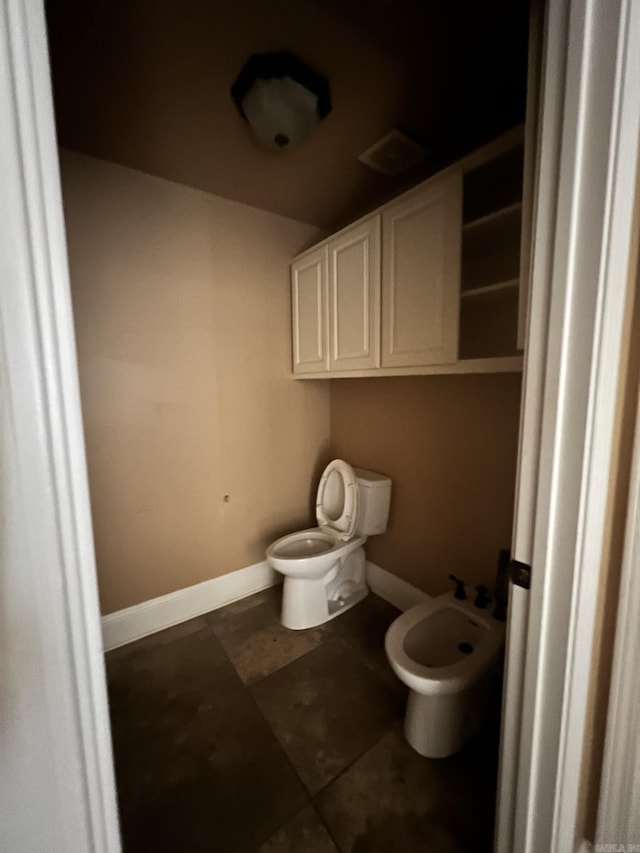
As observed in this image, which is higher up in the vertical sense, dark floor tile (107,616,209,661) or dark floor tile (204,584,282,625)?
dark floor tile (204,584,282,625)

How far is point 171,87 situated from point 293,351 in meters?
1.24

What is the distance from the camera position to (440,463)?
170 centimetres

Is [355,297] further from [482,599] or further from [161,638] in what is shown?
[161,638]

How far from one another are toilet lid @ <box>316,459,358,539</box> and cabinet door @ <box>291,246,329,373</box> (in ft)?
1.97

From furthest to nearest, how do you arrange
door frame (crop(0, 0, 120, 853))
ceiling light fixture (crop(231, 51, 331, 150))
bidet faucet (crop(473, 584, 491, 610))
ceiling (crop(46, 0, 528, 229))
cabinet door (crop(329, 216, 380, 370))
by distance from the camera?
cabinet door (crop(329, 216, 380, 370)) < bidet faucet (crop(473, 584, 491, 610)) < ceiling light fixture (crop(231, 51, 331, 150)) < ceiling (crop(46, 0, 528, 229)) < door frame (crop(0, 0, 120, 853))

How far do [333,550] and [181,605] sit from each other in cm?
93

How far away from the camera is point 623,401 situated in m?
0.64

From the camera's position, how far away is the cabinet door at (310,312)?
1.82 meters

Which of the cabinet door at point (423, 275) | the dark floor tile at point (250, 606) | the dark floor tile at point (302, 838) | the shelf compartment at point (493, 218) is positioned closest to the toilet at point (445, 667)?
the dark floor tile at point (302, 838)

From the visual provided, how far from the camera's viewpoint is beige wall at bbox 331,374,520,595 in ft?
4.79

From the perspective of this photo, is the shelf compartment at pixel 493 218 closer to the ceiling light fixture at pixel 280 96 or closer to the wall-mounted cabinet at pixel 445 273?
the wall-mounted cabinet at pixel 445 273

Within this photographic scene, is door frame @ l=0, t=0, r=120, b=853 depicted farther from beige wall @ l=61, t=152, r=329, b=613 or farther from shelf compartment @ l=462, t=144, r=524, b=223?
beige wall @ l=61, t=152, r=329, b=613

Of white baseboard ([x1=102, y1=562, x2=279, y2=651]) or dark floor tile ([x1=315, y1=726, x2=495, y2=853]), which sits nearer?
dark floor tile ([x1=315, y1=726, x2=495, y2=853])

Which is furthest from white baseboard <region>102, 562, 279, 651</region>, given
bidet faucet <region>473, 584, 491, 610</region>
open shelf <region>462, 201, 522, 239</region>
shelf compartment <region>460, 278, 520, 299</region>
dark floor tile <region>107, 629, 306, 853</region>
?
open shelf <region>462, 201, 522, 239</region>
